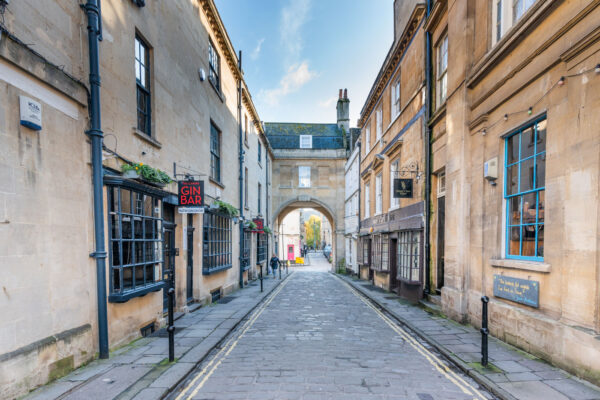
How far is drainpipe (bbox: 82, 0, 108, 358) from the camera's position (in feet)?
15.7

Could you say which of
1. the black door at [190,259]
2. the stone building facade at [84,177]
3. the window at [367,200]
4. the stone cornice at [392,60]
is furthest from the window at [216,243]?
the stone cornice at [392,60]

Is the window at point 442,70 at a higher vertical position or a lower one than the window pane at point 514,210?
higher

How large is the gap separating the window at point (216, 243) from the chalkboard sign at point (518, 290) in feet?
25.5

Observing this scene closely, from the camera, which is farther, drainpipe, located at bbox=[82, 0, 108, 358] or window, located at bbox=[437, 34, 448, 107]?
window, located at bbox=[437, 34, 448, 107]

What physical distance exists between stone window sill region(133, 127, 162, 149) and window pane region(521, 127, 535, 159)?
7459mm

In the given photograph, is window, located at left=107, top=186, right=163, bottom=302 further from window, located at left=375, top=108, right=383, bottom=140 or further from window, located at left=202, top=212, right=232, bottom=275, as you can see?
window, located at left=375, top=108, right=383, bottom=140

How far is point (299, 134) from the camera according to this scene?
2703cm

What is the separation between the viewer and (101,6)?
17.0ft

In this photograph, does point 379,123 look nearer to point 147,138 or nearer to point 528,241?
point 528,241

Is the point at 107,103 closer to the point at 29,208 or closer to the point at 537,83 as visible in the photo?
the point at 29,208

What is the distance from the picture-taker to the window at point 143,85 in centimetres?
655

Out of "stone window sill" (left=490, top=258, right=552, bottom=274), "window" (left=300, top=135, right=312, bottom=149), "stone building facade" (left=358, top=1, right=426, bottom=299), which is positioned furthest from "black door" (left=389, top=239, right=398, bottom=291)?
"window" (left=300, top=135, right=312, bottom=149)

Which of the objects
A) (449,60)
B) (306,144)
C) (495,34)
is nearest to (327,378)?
(495,34)

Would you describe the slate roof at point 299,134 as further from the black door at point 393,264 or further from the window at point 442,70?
the window at point 442,70
